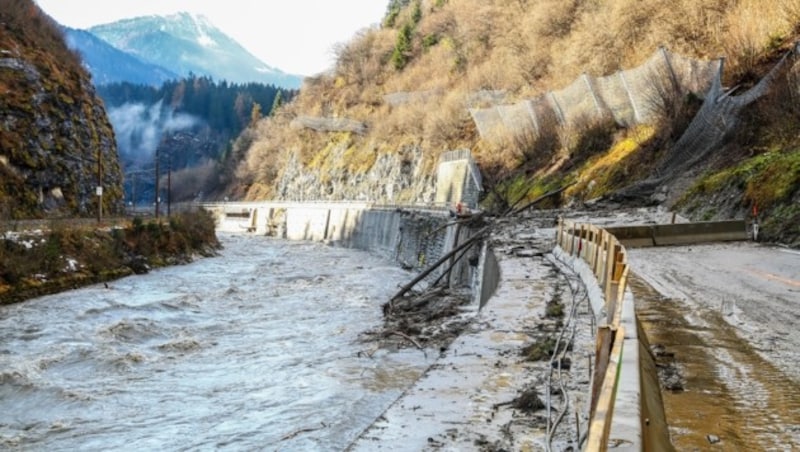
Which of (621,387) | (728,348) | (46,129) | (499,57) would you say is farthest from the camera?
(499,57)

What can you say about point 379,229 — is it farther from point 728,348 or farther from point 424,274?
point 728,348

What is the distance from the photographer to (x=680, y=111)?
3158 cm

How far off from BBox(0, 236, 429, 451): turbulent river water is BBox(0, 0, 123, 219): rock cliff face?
1633cm

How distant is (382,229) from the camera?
51.6 m

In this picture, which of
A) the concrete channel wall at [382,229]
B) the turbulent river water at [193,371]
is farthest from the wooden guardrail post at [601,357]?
the concrete channel wall at [382,229]

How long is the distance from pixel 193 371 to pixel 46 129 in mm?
35796

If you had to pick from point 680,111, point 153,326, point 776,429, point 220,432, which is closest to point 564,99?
point 680,111

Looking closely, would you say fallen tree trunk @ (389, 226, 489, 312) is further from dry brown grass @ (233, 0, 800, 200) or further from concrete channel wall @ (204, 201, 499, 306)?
dry brown grass @ (233, 0, 800, 200)

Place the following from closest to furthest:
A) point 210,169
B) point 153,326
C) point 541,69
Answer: point 153,326
point 541,69
point 210,169

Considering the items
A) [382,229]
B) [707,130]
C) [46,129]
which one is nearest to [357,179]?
[382,229]

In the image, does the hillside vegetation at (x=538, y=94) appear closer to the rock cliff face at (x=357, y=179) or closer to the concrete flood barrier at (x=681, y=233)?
the rock cliff face at (x=357, y=179)

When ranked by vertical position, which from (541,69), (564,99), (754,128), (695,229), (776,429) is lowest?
(776,429)

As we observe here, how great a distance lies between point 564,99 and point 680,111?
11.3 meters

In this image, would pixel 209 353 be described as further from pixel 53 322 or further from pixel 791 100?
pixel 791 100
